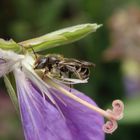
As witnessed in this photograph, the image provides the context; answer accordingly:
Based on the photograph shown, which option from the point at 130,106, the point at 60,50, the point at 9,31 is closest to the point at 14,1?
the point at 9,31

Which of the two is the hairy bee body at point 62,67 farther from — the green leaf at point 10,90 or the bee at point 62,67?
the green leaf at point 10,90

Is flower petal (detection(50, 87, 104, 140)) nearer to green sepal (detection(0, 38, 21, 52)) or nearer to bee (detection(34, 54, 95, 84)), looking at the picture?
bee (detection(34, 54, 95, 84))

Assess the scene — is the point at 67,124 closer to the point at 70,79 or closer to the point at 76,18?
the point at 70,79

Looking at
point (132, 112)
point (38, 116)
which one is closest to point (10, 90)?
point (38, 116)

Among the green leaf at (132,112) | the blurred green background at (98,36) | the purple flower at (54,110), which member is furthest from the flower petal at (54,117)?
the blurred green background at (98,36)

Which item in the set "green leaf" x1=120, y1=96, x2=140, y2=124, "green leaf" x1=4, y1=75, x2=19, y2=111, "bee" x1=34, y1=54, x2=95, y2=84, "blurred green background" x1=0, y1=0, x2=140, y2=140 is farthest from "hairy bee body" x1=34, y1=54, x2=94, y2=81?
"blurred green background" x1=0, y1=0, x2=140, y2=140

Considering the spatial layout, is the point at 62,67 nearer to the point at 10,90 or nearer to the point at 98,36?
the point at 10,90
